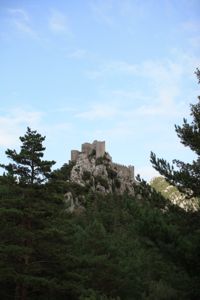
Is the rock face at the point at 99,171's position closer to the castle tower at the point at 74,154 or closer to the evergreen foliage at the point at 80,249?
the castle tower at the point at 74,154

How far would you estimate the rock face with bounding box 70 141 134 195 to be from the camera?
293 feet

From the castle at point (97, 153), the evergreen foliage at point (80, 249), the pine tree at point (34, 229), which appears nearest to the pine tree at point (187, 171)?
the evergreen foliage at point (80, 249)

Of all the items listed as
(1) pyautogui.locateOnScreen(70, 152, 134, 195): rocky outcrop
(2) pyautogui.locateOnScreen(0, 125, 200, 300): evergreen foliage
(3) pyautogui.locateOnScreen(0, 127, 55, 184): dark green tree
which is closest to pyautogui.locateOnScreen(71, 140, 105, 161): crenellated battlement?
(1) pyautogui.locateOnScreen(70, 152, 134, 195): rocky outcrop

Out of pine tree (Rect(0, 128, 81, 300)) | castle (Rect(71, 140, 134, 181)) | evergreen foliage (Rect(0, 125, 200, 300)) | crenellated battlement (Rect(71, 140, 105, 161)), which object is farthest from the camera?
crenellated battlement (Rect(71, 140, 105, 161))

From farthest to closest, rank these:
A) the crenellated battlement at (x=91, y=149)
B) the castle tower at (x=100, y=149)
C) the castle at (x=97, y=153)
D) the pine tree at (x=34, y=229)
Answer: the crenellated battlement at (x=91, y=149) < the castle at (x=97, y=153) < the castle tower at (x=100, y=149) < the pine tree at (x=34, y=229)

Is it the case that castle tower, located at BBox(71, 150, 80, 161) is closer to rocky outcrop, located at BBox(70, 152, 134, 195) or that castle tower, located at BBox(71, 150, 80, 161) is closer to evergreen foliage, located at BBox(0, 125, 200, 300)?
rocky outcrop, located at BBox(70, 152, 134, 195)

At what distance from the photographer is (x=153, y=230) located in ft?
40.7

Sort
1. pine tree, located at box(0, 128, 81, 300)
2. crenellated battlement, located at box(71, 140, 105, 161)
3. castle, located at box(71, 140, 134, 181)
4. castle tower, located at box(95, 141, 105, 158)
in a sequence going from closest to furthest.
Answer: pine tree, located at box(0, 128, 81, 300) < castle tower, located at box(95, 141, 105, 158) < castle, located at box(71, 140, 134, 181) < crenellated battlement, located at box(71, 140, 105, 161)

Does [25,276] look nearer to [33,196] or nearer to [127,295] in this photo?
[33,196]

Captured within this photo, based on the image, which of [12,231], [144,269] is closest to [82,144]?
[144,269]

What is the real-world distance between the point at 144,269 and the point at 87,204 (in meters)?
44.6

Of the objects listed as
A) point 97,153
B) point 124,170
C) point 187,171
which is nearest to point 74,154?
point 97,153

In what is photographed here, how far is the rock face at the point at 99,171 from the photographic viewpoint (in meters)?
89.2

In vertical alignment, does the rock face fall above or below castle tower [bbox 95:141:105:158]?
below
